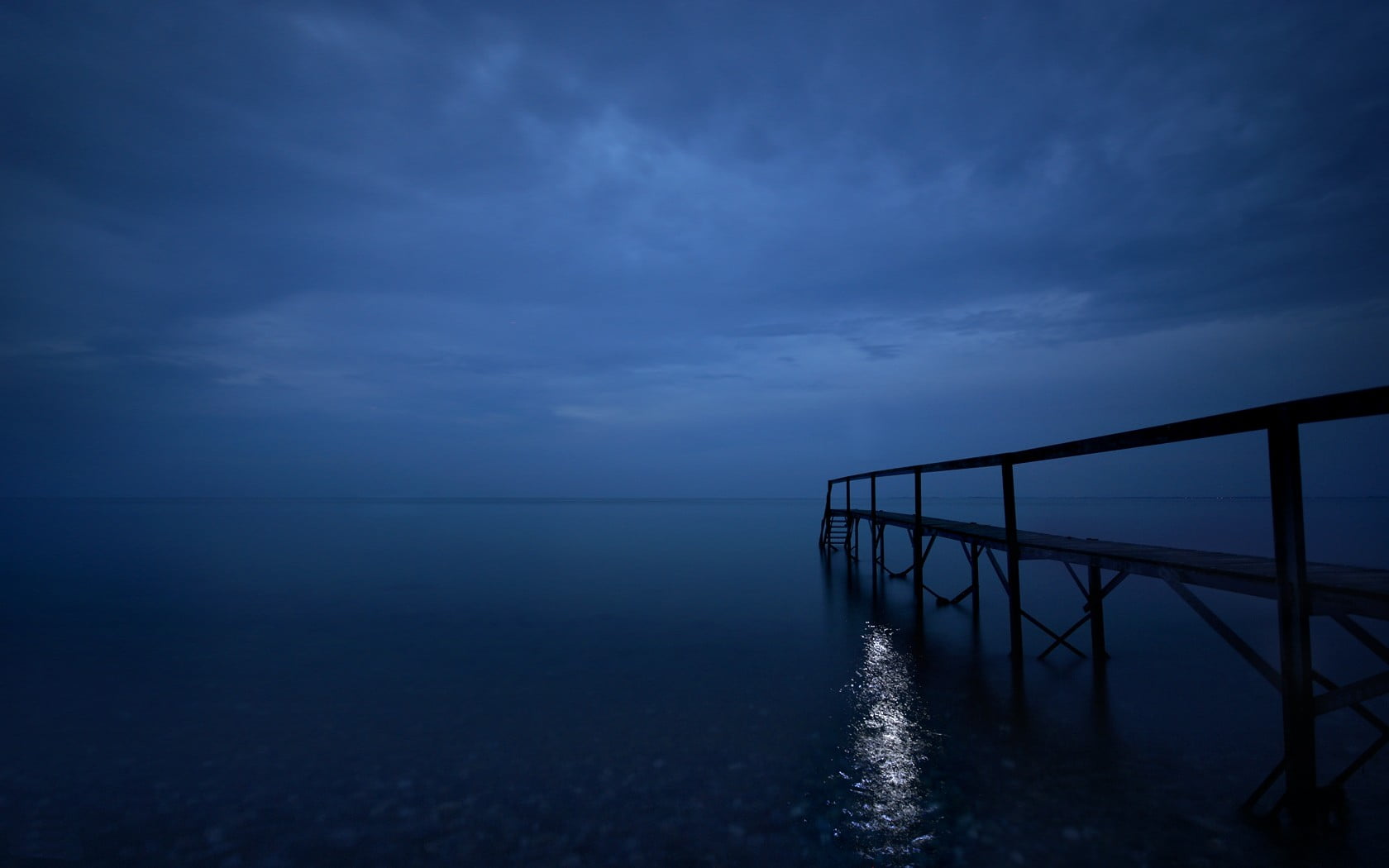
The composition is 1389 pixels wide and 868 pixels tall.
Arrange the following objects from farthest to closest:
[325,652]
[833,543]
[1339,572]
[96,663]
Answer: [833,543] < [325,652] < [96,663] < [1339,572]

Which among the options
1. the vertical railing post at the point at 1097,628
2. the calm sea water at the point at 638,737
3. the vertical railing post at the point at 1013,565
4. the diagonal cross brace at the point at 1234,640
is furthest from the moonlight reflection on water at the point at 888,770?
the vertical railing post at the point at 1097,628

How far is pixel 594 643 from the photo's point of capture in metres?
11.7

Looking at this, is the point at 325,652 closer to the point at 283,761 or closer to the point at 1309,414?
the point at 283,761

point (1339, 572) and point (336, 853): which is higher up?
point (1339, 572)

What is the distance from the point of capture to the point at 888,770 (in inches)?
232

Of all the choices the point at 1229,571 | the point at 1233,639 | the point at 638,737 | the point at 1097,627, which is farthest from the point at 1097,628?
the point at 638,737

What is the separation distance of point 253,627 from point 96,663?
9.54ft

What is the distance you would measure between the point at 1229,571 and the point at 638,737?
5.88m

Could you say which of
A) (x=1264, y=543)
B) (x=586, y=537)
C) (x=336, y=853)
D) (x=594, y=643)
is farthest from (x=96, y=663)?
(x=1264, y=543)

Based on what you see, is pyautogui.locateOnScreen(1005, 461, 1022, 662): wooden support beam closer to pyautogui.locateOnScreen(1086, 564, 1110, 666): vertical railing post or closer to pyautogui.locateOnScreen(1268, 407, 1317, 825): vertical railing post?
pyautogui.locateOnScreen(1086, 564, 1110, 666): vertical railing post

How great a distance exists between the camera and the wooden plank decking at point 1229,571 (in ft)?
15.0

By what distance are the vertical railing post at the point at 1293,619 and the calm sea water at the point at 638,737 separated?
0.43m

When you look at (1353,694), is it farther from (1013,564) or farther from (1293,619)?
(1013,564)

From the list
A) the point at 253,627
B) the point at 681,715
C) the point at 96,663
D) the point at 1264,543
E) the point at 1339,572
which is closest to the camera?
the point at 1339,572
